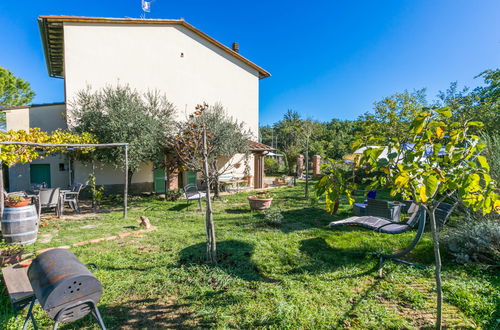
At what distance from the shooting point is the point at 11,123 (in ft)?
39.9

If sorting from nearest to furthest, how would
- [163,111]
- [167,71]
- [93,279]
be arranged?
[93,279] < [163,111] < [167,71]

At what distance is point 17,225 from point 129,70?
9.35 meters

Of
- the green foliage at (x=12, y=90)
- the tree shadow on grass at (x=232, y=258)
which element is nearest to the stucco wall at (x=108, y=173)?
the tree shadow on grass at (x=232, y=258)

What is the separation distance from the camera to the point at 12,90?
89.9 feet

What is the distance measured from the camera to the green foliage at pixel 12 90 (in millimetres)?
26141

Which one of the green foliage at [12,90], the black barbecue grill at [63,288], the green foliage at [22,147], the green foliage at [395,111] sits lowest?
the black barbecue grill at [63,288]

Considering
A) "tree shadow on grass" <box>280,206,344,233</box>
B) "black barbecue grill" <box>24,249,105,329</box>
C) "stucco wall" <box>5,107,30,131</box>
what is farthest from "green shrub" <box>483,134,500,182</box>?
"stucco wall" <box>5,107,30,131</box>

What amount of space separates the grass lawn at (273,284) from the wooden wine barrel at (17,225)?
0.46 m

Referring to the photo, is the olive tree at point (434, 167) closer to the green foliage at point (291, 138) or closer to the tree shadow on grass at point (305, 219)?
the tree shadow on grass at point (305, 219)

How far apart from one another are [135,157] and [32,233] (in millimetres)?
5384

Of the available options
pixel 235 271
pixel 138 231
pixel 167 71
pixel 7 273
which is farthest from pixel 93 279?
pixel 167 71

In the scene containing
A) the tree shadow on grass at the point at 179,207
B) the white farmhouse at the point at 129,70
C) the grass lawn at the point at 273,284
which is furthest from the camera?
the white farmhouse at the point at 129,70

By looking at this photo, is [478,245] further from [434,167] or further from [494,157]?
[434,167]

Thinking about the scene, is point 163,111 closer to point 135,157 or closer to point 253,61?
point 135,157
